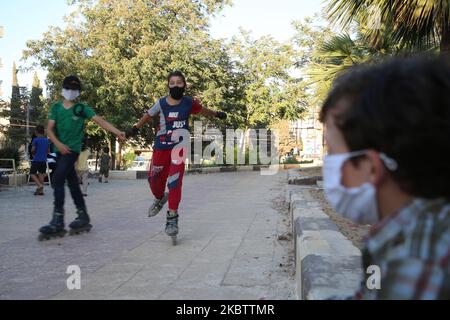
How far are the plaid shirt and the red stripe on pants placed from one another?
3.95 metres

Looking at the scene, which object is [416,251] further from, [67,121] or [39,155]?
[39,155]

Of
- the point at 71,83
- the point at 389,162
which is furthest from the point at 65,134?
the point at 389,162

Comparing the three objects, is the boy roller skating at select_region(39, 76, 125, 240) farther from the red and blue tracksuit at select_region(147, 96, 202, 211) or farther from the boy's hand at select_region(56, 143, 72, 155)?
the red and blue tracksuit at select_region(147, 96, 202, 211)

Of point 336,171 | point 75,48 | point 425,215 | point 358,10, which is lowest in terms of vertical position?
point 425,215

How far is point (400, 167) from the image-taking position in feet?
3.50

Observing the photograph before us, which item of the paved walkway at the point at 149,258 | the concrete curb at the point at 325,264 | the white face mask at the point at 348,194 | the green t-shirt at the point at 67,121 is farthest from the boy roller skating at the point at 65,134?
the white face mask at the point at 348,194

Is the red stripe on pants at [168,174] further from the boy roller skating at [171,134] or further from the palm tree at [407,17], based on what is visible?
the palm tree at [407,17]

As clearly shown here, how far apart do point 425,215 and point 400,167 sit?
13cm

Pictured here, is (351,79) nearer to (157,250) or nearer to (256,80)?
(157,250)

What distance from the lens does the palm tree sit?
22.1 feet

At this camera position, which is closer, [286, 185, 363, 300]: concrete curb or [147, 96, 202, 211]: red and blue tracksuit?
[286, 185, 363, 300]: concrete curb

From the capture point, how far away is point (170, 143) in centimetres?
498

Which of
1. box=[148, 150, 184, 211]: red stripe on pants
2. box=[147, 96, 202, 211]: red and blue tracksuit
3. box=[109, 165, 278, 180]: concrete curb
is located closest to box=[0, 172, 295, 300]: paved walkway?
box=[148, 150, 184, 211]: red stripe on pants
